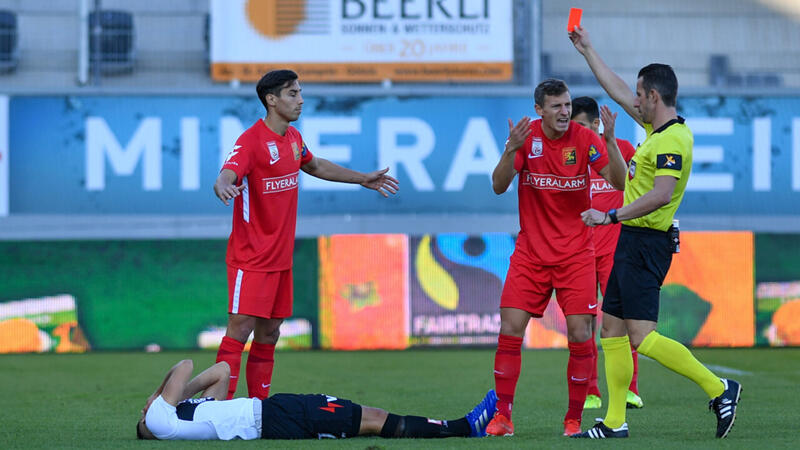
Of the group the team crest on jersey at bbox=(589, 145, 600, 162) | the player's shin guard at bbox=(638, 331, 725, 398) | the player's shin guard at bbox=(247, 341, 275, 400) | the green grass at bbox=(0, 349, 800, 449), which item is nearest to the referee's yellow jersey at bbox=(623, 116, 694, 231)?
the team crest on jersey at bbox=(589, 145, 600, 162)

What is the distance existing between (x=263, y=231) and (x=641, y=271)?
2.27 meters

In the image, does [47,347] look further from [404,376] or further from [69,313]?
[404,376]

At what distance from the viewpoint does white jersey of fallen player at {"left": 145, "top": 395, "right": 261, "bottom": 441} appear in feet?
20.5

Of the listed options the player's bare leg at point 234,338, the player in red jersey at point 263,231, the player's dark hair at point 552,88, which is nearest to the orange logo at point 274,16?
the player in red jersey at point 263,231

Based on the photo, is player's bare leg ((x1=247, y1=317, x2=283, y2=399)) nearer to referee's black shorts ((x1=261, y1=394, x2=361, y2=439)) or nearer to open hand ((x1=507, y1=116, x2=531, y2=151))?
referee's black shorts ((x1=261, y1=394, x2=361, y2=439))

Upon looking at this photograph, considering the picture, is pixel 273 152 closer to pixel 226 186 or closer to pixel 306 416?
pixel 226 186

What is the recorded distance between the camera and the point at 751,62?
17219mm

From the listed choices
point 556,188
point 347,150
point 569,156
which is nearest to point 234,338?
point 556,188

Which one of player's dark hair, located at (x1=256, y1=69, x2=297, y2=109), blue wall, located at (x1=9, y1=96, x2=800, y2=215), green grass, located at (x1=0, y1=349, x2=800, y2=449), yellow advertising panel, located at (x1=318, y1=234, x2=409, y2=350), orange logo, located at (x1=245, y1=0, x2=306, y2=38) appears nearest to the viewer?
green grass, located at (x1=0, y1=349, x2=800, y2=449)

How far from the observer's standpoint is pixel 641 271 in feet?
21.1

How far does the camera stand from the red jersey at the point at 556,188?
700 centimetres

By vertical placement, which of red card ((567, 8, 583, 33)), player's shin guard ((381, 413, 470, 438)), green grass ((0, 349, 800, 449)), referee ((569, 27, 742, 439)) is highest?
red card ((567, 8, 583, 33))

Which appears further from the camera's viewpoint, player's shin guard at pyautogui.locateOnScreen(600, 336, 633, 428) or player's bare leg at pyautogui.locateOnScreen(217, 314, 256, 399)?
player's bare leg at pyautogui.locateOnScreen(217, 314, 256, 399)

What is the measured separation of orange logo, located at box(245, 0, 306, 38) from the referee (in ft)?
36.5
